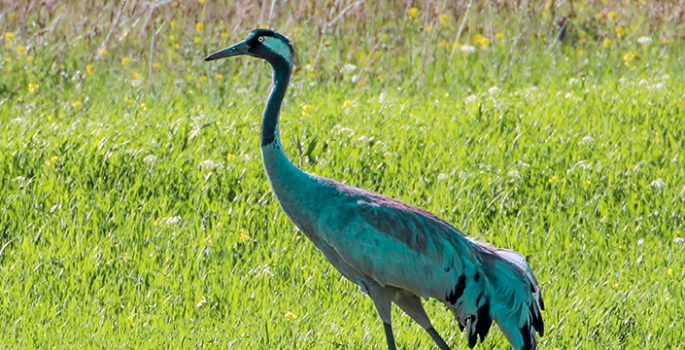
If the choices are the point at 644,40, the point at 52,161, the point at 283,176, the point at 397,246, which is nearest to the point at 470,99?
the point at 644,40

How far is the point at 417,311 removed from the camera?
5.46m

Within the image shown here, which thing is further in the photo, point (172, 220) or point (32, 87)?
point (32, 87)

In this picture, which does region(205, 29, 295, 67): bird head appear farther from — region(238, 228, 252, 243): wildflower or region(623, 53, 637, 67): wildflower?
region(623, 53, 637, 67): wildflower

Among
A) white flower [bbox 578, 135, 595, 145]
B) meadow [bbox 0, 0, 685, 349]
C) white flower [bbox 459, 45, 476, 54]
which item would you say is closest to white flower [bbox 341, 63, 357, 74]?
meadow [bbox 0, 0, 685, 349]

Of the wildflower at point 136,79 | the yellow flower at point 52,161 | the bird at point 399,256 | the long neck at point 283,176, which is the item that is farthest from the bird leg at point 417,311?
the wildflower at point 136,79

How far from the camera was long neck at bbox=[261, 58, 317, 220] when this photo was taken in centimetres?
522

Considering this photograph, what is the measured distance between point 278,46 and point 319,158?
2.18 metres

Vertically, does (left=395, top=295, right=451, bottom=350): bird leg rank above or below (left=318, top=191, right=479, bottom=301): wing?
below

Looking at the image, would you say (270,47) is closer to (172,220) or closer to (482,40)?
(172,220)

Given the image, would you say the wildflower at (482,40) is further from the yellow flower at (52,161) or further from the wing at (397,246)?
the wing at (397,246)

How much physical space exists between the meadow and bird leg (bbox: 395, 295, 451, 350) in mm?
305

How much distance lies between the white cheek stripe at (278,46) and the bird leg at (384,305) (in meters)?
1.24

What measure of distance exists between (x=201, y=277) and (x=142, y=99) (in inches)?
110

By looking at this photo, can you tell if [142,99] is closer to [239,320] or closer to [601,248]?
[239,320]
